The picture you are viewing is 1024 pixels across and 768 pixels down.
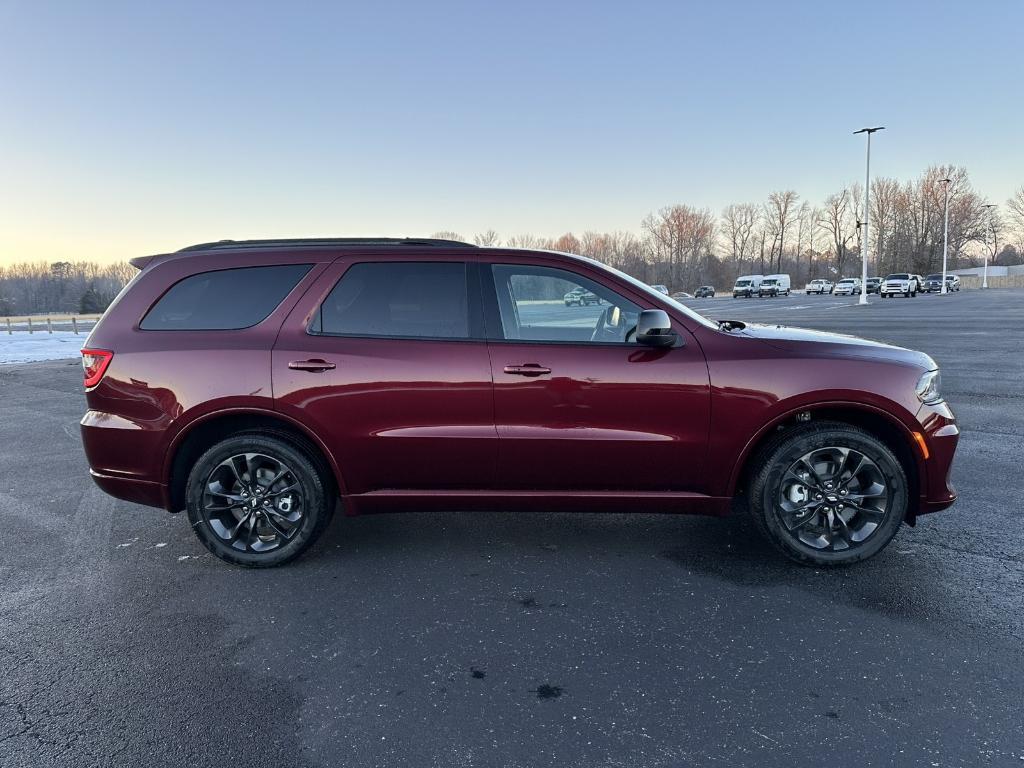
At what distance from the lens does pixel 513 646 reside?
2977mm

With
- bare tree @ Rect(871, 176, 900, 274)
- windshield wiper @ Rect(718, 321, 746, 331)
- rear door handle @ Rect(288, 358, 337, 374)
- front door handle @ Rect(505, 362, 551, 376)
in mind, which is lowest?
front door handle @ Rect(505, 362, 551, 376)

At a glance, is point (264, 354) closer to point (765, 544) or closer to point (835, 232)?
point (765, 544)

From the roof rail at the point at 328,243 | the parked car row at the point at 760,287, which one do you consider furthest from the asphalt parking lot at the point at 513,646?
the parked car row at the point at 760,287

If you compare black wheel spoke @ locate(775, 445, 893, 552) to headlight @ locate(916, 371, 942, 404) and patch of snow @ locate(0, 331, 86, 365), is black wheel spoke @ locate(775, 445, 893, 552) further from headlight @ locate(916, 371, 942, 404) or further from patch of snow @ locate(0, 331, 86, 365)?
patch of snow @ locate(0, 331, 86, 365)

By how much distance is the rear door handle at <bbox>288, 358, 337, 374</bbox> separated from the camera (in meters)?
3.70

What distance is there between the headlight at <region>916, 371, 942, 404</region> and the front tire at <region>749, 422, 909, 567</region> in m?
0.35

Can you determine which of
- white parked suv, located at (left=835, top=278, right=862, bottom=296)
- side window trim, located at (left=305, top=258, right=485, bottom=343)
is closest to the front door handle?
side window trim, located at (left=305, top=258, right=485, bottom=343)

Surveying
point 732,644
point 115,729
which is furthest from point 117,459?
point 732,644

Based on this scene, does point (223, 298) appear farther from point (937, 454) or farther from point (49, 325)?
point (49, 325)

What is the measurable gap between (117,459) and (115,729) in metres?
1.85

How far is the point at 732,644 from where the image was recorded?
296 centimetres

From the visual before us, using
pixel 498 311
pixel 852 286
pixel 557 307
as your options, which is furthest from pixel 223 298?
→ pixel 852 286

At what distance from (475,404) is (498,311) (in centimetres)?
56

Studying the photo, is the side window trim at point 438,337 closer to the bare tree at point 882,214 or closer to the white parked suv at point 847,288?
the white parked suv at point 847,288
